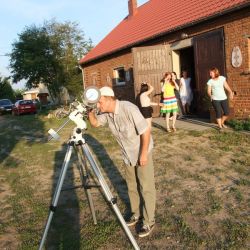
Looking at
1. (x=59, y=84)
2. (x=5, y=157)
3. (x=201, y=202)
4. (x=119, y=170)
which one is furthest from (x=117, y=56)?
(x=59, y=84)

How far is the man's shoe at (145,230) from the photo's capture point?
4.19 metres

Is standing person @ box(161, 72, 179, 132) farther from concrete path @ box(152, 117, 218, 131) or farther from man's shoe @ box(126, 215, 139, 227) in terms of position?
man's shoe @ box(126, 215, 139, 227)

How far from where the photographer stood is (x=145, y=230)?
167 inches

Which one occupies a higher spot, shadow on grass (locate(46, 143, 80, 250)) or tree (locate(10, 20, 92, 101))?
tree (locate(10, 20, 92, 101))

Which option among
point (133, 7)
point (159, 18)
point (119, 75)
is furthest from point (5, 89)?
point (159, 18)

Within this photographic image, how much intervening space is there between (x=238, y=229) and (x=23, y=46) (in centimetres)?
3474

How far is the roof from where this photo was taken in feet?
38.2

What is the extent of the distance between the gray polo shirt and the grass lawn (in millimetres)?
953

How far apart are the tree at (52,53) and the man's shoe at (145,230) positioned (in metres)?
31.6

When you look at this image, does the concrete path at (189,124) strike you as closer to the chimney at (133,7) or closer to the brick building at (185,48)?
the brick building at (185,48)

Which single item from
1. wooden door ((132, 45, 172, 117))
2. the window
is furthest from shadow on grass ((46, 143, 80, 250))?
the window

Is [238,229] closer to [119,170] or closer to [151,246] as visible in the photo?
[151,246]

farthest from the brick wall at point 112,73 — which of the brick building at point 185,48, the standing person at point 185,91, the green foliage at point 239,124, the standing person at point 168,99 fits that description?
the green foliage at point 239,124

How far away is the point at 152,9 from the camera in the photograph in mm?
18375
